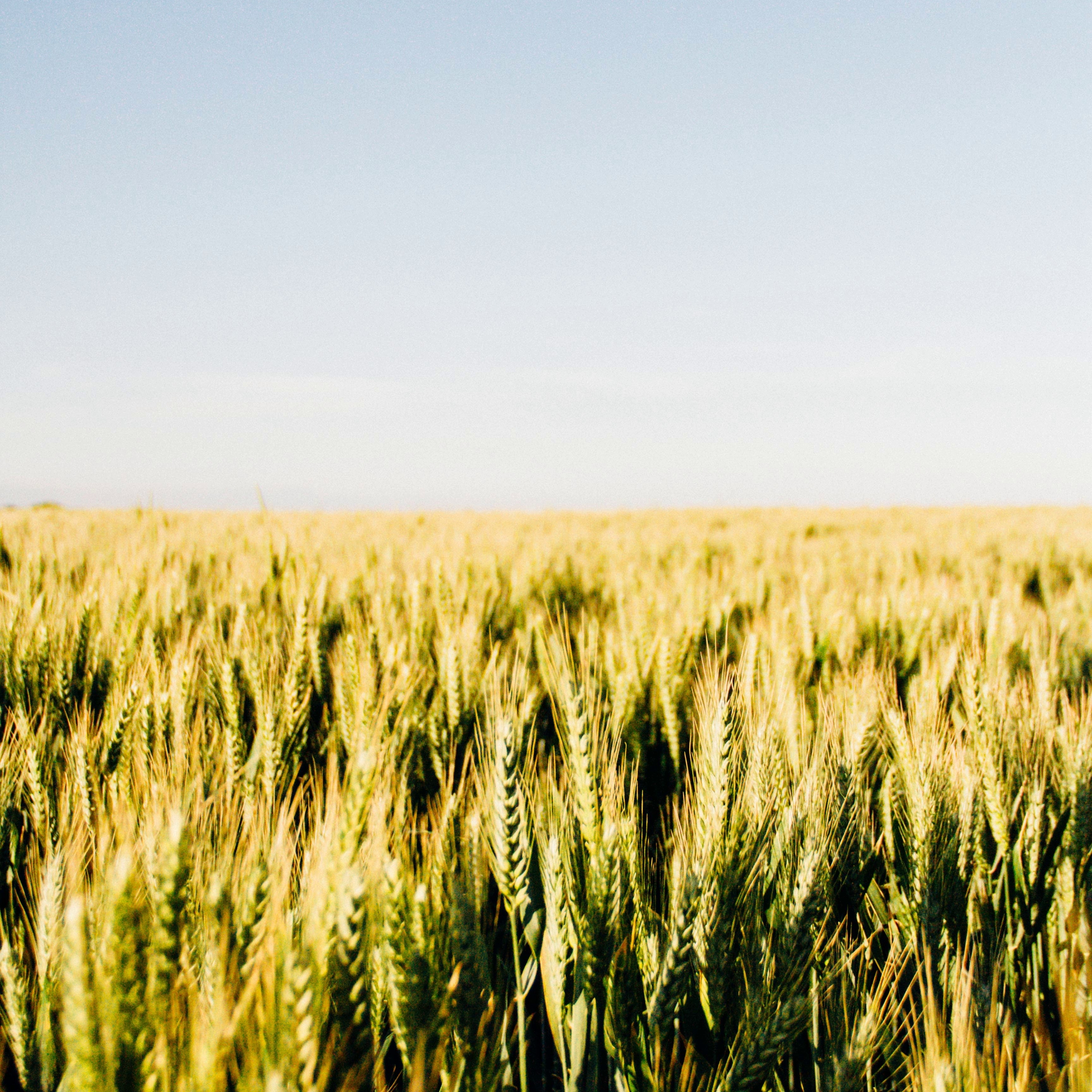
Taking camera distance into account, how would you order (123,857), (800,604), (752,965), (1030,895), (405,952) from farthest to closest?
1. (800,604)
2. (1030,895)
3. (752,965)
4. (405,952)
5. (123,857)

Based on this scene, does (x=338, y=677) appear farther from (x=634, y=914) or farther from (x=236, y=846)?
(x=634, y=914)

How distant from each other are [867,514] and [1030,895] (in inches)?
521

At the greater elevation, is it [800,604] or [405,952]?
[800,604]

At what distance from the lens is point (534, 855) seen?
3.92 feet

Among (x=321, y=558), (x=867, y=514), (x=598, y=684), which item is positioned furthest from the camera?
(x=867, y=514)

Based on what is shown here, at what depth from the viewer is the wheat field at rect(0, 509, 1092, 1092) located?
0.58m

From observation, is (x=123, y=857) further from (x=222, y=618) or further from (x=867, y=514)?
(x=867, y=514)

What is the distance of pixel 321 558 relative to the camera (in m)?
3.40

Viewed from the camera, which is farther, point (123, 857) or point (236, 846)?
point (236, 846)

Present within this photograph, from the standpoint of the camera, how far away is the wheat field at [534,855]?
0.58 metres

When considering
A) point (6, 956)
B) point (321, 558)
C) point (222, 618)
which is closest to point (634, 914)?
point (6, 956)

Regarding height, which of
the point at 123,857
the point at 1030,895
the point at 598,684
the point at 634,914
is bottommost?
the point at 1030,895

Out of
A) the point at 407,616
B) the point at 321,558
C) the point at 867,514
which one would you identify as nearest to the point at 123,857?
the point at 407,616

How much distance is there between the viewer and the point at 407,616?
2213 mm
